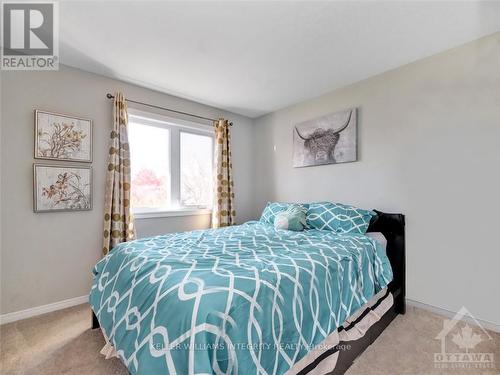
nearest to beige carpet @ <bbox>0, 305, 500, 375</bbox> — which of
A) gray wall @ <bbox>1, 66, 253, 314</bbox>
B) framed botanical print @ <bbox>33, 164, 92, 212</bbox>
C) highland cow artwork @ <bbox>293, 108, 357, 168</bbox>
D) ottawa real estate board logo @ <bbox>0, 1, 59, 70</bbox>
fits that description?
gray wall @ <bbox>1, 66, 253, 314</bbox>

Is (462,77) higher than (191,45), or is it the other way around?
(191,45)

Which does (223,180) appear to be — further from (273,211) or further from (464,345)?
(464,345)

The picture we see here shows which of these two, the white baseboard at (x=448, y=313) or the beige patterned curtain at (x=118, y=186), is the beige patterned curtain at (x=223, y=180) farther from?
the white baseboard at (x=448, y=313)

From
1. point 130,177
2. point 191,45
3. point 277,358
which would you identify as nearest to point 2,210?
point 130,177

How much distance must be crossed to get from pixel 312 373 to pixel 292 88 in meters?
2.75

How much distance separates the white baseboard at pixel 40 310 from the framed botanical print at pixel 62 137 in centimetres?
141

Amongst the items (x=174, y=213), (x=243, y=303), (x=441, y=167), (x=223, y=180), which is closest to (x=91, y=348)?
(x=243, y=303)

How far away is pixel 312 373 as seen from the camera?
4.11ft

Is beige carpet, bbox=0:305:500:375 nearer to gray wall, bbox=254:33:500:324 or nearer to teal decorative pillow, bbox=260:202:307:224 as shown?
gray wall, bbox=254:33:500:324

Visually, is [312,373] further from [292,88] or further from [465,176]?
[292,88]

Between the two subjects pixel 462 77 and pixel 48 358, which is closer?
pixel 48 358

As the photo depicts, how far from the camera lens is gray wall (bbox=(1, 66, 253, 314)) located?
2.10 m

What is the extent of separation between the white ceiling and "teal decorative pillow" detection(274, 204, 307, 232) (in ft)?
4.88

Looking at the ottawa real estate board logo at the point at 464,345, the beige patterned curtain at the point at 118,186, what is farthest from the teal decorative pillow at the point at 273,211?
the ottawa real estate board logo at the point at 464,345
